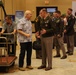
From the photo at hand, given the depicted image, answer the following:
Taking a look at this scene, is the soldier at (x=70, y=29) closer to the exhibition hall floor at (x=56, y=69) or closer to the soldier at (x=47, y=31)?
the exhibition hall floor at (x=56, y=69)

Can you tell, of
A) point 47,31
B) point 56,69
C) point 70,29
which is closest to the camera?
point 47,31

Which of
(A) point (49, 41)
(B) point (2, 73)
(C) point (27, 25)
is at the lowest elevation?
(B) point (2, 73)

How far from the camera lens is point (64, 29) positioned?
1005 cm

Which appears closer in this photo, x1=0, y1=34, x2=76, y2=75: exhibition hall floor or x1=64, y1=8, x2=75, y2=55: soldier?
x1=0, y1=34, x2=76, y2=75: exhibition hall floor

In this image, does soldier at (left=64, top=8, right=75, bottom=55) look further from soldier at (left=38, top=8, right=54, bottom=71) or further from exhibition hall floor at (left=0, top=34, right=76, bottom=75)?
soldier at (left=38, top=8, right=54, bottom=71)

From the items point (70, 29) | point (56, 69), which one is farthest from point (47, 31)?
point (70, 29)

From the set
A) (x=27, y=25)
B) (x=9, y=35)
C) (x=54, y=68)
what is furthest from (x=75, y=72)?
(x=9, y=35)

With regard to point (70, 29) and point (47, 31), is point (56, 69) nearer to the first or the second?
point (47, 31)

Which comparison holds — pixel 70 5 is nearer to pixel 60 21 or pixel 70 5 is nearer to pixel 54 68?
pixel 60 21

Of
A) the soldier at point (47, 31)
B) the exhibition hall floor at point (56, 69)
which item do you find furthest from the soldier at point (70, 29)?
the soldier at point (47, 31)

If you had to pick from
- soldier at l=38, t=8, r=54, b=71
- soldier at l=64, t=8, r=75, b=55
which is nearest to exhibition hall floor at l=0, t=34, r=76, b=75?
soldier at l=38, t=8, r=54, b=71

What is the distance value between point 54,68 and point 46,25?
1452mm

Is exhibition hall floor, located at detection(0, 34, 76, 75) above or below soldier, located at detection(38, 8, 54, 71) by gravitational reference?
below

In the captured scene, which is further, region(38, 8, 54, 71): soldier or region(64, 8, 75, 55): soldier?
region(64, 8, 75, 55): soldier
